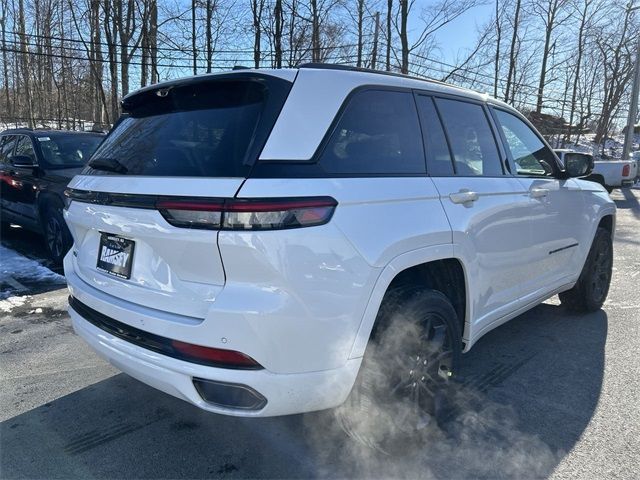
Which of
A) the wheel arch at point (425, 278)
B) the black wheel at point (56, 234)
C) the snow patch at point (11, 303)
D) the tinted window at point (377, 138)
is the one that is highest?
the tinted window at point (377, 138)

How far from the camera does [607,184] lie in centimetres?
1727

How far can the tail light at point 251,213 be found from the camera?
6.33ft

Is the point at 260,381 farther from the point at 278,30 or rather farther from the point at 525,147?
the point at 278,30

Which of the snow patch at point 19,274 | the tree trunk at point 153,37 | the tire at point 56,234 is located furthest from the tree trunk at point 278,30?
the snow patch at point 19,274

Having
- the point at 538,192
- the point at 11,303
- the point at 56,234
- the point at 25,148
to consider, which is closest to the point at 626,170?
the point at 538,192

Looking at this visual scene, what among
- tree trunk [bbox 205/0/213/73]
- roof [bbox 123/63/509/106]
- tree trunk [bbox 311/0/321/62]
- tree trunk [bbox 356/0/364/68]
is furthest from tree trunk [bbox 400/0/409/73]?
roof [bbox 123/63/509/106]

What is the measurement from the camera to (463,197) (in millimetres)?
2781

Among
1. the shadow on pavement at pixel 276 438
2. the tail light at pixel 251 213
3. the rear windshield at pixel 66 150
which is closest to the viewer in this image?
the tail light at pixel 251 213

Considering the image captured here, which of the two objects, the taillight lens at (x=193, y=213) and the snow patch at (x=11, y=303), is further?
the snow patch at (x=11, y=303)

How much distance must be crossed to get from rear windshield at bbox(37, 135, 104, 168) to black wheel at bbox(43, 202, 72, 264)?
0.70 meters

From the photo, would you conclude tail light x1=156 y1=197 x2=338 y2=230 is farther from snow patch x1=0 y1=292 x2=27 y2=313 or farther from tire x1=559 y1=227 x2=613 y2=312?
snow patch x1=0 y1=292 x2=27 y2=313

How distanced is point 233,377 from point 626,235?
10.2 meters

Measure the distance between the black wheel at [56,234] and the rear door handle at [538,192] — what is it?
17.3 ft

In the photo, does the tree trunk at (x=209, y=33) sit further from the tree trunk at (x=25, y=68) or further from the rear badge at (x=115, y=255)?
the rear badge at (x=115, y=255)
